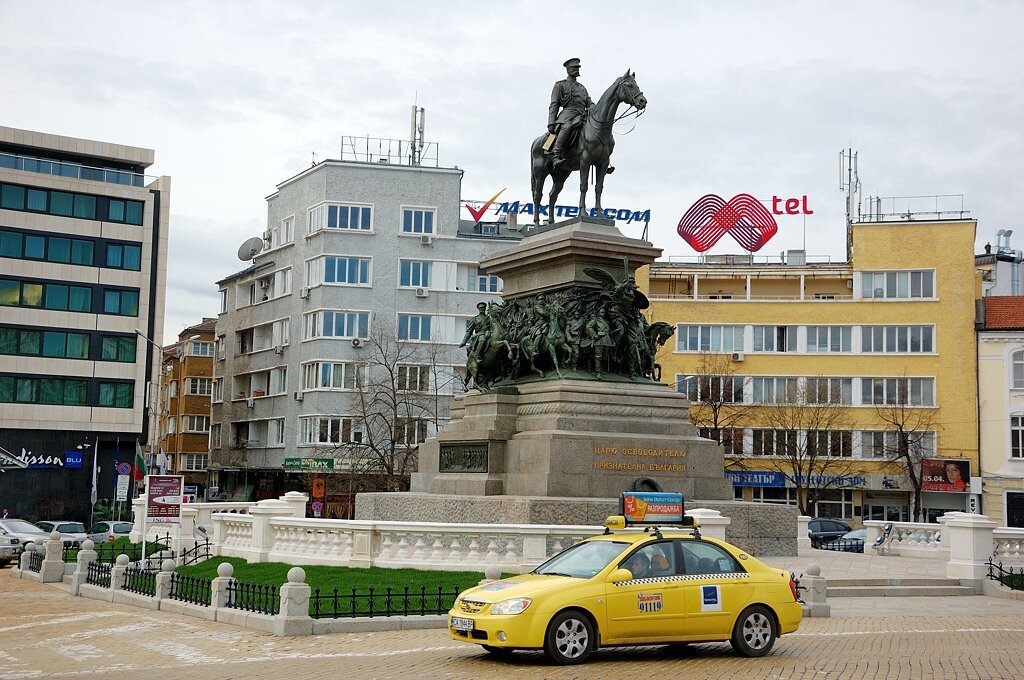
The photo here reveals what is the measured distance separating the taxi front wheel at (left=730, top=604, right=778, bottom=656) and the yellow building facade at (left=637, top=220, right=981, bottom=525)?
53.5m

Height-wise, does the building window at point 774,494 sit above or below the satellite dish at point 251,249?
below

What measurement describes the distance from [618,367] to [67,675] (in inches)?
604

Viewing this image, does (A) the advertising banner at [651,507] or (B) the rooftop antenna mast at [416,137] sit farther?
(B) the rooftop antenna mast at [416,137]

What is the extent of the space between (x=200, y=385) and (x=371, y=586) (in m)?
82.3

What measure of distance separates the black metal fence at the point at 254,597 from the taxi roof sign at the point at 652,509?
17.8 feet

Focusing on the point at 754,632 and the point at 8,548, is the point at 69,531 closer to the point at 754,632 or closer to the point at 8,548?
the point at 8,548

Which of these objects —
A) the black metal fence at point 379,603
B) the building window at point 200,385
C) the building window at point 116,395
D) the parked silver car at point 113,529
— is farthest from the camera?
the building window at point 200,385

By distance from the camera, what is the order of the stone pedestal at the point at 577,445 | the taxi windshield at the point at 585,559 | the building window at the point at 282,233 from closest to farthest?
1. the taxi windshield at the point at 585,559
2. the stone pedestal at the point at 577,445
3. the building window at the point at 282,233

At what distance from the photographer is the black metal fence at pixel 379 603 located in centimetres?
1852

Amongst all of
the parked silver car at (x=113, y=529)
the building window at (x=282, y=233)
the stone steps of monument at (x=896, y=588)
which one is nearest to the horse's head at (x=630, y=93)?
the stone steps of monument at (x=896, y=588)

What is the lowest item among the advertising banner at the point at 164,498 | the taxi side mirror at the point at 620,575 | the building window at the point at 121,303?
the taxi side mirror at the point at 620,575

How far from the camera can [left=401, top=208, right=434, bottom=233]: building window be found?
244 ft

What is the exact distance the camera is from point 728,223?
7688 centimetres

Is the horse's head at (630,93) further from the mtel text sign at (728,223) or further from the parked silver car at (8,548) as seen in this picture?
the mtel text sign at (728,223)
